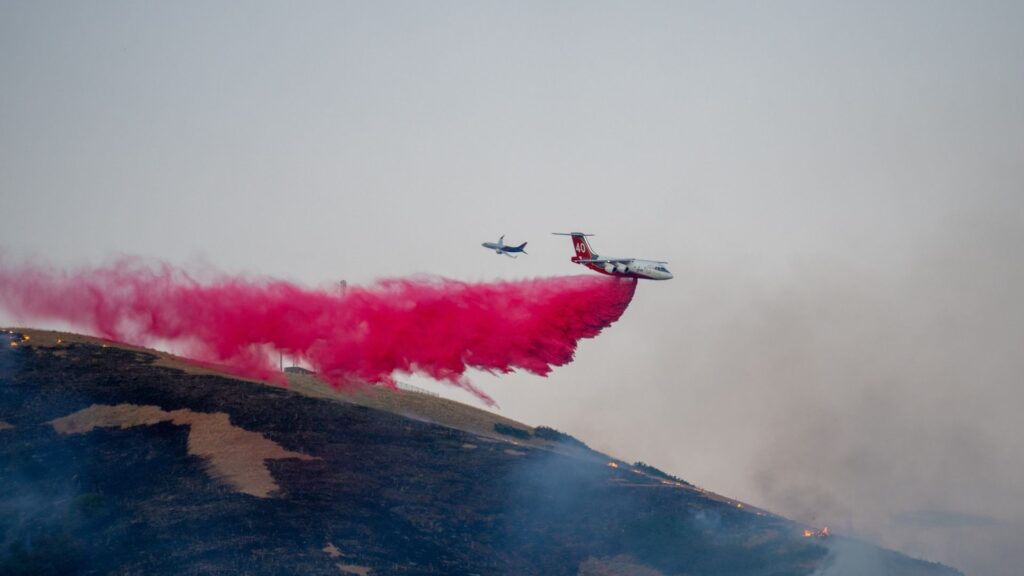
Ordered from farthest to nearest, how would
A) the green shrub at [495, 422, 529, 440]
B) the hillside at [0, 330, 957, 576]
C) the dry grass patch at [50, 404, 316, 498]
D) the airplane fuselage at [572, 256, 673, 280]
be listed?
1. the green shrub at [495, 422, 529, 440]
2. the airplane fuselage at [572, 256, 673, 280]
3. the dry grass patch at [50, 404, 316, 498]
4. the hillside at [0, 330, 957, 576]

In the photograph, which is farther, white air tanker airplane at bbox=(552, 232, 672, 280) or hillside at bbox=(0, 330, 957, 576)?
white air tanker airplane at bbox=(552, 232, 672, 280)

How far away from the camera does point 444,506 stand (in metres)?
82.1

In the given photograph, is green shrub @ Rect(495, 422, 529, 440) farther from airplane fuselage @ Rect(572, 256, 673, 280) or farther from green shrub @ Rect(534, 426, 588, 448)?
airplane fuselage @ Rect(572, 256, 673, 280)

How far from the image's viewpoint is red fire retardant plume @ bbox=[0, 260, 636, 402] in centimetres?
9038

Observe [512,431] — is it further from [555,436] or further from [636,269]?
[636,269]

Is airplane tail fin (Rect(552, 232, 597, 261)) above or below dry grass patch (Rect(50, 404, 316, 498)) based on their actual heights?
above

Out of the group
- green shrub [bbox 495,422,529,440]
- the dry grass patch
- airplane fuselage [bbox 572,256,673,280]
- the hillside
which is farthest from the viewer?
green shrub [bbox 495,422,529,440]

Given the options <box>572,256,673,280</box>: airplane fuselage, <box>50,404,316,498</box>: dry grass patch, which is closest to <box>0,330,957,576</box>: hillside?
<box>50,404,316,498</box>: dry grass patch

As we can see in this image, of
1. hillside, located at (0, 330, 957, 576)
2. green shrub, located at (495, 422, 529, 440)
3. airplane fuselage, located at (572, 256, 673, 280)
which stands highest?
airplane fuselage, located at (572, 256, 673, 280)

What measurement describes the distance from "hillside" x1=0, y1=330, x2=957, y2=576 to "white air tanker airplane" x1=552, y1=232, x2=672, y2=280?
16.9 m

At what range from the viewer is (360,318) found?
311 feet

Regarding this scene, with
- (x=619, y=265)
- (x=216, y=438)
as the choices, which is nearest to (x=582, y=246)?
(x=619, y=265)

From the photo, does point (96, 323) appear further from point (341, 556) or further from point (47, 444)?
point (341, 556)

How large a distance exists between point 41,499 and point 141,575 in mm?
13705
